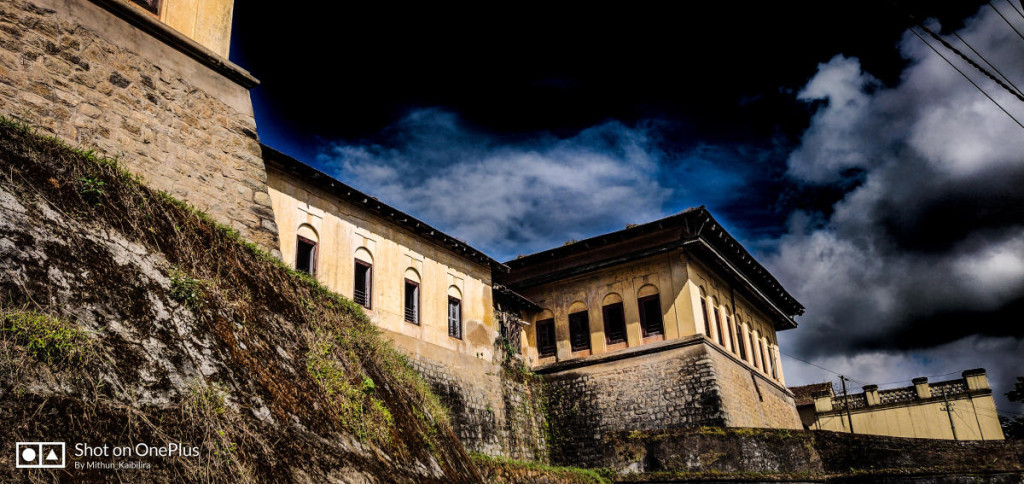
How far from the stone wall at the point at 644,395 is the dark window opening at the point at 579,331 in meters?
0.60

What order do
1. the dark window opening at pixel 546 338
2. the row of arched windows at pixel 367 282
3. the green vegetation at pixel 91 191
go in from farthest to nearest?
the dark window opening at pixel 546 338
the row of arched windows at pixel 367 282
the green vegetation at pixel 91 191

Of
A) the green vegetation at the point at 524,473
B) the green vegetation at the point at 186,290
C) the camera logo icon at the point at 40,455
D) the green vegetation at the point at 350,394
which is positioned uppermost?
the green vegetation at the point at 186,290

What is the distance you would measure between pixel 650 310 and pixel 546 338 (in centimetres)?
364

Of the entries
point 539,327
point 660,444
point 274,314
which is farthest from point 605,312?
point 274,314

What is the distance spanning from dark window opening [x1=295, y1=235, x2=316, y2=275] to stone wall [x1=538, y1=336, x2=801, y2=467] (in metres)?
9.30

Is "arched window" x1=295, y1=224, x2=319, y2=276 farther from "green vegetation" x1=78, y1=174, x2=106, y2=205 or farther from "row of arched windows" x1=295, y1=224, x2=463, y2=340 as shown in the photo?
"green vegetation" x1=78, y1=174, x2=106, y2=205

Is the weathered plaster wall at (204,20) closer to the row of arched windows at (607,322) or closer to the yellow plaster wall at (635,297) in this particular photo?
the yellow plaster wall at (635,297)

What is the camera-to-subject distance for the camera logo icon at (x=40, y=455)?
3826 millimetres

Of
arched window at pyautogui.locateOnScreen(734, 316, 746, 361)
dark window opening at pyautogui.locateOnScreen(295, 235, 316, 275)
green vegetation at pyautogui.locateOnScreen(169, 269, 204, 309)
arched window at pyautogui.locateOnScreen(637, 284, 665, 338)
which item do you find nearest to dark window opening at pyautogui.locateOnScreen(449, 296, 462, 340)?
dark window opening at pyautogui.locateOnScreen(295, 235, 316, 275)

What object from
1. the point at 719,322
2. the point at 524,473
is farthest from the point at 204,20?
the point at 719,322

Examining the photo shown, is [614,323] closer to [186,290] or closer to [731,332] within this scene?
[731,332]

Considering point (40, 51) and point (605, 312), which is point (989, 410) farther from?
point (40, 51)

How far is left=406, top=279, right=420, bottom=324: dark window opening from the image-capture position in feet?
58.5

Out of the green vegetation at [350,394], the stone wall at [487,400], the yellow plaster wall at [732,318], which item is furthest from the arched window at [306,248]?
the yellow plaster wall at [732,318]
